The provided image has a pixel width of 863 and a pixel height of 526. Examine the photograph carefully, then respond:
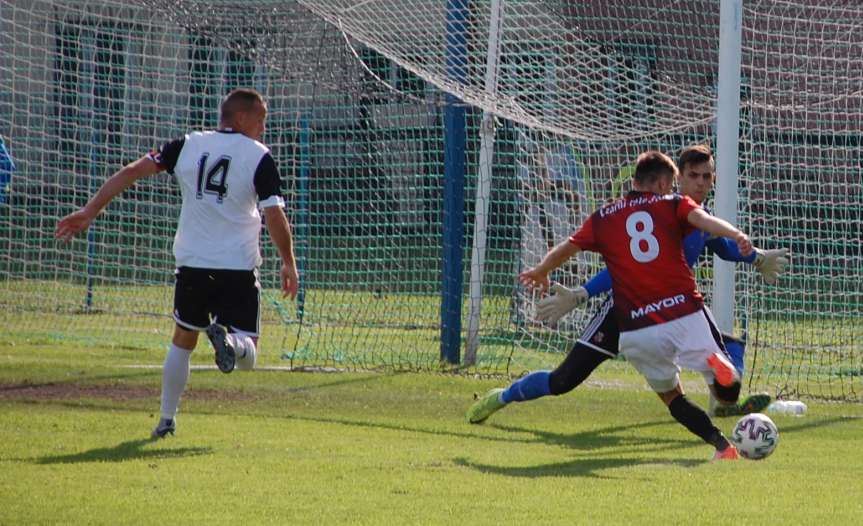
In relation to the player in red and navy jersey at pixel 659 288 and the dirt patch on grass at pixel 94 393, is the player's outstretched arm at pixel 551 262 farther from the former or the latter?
the dirt patch on grass at pixel 94 393

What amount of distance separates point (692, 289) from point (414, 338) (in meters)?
7.17

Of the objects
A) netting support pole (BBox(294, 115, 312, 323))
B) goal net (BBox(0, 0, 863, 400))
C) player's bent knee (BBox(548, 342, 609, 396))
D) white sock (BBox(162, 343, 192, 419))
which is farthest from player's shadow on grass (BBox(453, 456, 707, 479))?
netting support pole (BBox(294, 115, 312, 323))

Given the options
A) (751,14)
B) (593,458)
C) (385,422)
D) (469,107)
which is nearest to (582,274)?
(469,107)

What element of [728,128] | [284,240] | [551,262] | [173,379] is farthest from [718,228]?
[173,379]

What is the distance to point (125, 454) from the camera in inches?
289

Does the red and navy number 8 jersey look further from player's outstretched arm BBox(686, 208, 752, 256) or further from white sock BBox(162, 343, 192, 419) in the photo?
white sock BBox(162, 343, 192, 419)

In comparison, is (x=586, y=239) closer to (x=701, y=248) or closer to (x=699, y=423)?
(x=701, y=248)

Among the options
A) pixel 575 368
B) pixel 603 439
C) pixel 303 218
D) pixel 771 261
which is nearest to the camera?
pixel 771 261

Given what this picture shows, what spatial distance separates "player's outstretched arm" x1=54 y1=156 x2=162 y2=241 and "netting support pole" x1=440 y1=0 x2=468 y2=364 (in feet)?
16.2

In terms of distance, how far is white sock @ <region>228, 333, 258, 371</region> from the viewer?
7539 mm

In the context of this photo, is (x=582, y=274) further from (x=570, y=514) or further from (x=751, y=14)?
(x=570, y=514)

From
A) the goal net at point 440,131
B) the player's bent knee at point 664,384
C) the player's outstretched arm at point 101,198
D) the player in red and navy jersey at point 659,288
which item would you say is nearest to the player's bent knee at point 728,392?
the player in red and navy jersey at point 659,288

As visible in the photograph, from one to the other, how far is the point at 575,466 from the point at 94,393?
13.3 feet

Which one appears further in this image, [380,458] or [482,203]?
[482,203]
